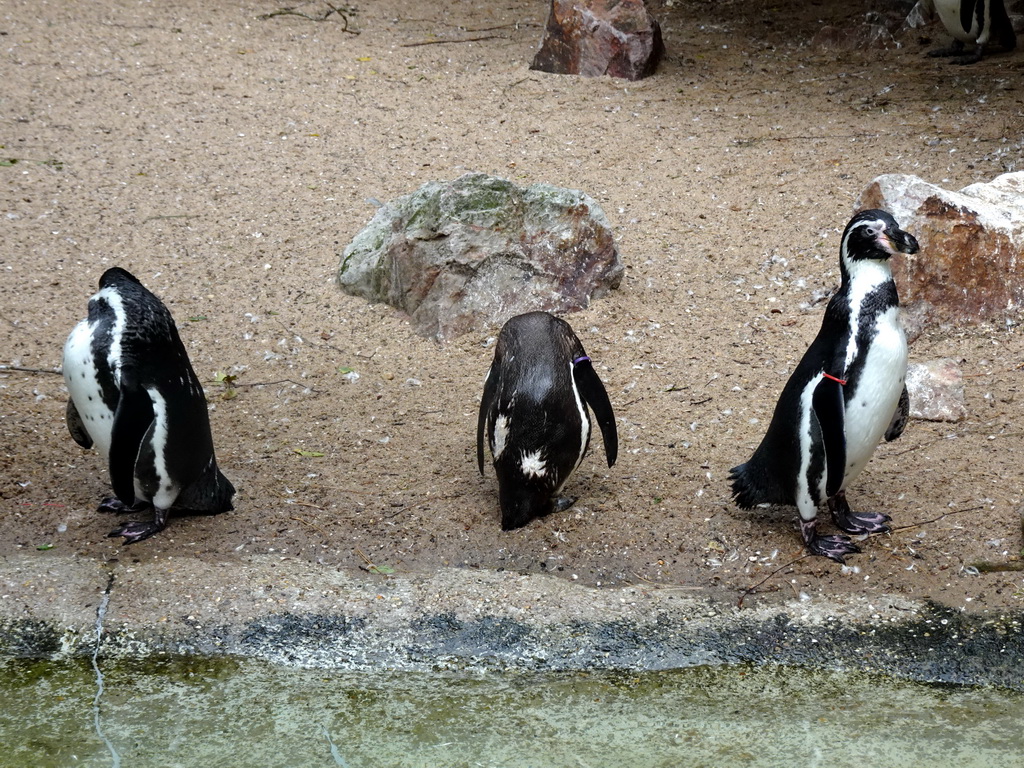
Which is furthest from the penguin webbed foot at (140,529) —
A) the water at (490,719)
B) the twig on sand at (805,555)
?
the twig on sand at (805,555)

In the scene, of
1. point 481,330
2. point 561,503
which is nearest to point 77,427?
point 561,503

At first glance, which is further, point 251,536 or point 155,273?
point 155,273

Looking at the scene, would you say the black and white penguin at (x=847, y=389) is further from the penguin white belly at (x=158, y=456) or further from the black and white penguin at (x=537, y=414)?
the penguin white belly at (x=158, y=456)

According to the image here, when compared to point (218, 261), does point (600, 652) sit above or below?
below

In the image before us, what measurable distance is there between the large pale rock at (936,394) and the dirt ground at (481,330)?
82mm

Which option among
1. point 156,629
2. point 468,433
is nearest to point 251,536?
point 156,629

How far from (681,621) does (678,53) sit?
6.55 meters

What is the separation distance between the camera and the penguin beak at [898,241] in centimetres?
334

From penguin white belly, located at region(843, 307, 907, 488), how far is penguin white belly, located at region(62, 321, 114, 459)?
94.9 inches

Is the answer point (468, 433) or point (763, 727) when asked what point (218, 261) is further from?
point (763, 727)

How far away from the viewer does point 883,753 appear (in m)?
2.74

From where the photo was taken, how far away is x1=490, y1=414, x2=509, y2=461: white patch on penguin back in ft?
12.5

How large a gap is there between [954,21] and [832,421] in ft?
18.6

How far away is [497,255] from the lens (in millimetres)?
5348
